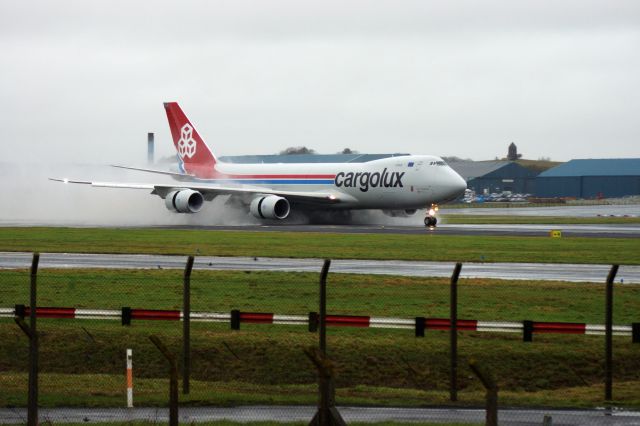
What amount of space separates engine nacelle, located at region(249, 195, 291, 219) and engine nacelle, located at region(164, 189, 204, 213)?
3.43 m

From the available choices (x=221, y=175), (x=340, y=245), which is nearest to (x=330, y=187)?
(x=221, y=175)

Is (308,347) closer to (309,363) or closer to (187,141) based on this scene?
(309,363)

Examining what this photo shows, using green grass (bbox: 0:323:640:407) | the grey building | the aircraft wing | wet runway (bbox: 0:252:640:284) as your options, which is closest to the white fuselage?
the aircraft wing

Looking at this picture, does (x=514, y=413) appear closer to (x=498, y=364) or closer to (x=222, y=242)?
(x=498, y=364)

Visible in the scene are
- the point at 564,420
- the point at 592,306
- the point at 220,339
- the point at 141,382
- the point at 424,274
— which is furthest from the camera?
the point at 424,274

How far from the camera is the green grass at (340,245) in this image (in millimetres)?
43781

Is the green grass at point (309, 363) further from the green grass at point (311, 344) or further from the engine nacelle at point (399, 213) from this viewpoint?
the engine nacelle at point (399, 213)

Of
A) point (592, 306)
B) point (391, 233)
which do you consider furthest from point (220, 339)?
point (391, 233)

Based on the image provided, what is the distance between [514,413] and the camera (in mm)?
16344

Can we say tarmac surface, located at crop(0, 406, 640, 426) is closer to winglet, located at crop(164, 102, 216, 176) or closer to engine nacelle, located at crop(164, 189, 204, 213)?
engine nacelle, located at crop(164, 189, 204, 213)

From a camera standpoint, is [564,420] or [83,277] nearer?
[564,420]

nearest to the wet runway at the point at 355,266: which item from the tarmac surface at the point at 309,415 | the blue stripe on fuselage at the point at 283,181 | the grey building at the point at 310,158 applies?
the tarmac surface at the point at 309,415

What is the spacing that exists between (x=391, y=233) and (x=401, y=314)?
116ft

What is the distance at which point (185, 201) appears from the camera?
7300 cm
